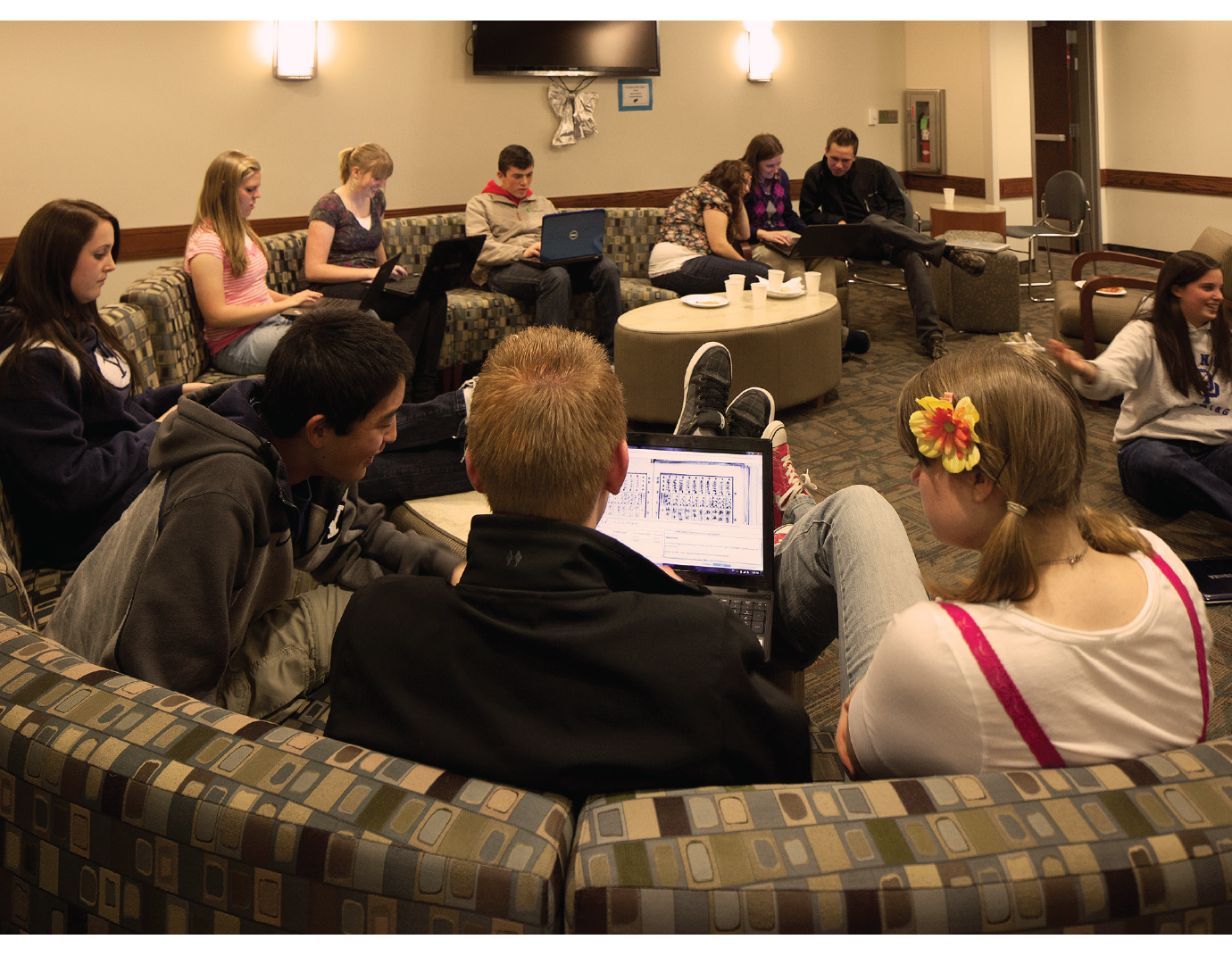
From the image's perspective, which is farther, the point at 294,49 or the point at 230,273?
the point at 294,49

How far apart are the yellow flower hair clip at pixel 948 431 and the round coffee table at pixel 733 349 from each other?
314cm

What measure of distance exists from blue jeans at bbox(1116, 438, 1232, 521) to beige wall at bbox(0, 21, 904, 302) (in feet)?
16.0

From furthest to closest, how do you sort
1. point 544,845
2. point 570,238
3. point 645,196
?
point 645,196 < point 570,238 < point 544,845

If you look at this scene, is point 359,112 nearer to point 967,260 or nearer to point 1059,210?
point 967,260

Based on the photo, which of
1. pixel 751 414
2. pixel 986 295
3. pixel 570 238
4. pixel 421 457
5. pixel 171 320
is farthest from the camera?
pixel 986 295

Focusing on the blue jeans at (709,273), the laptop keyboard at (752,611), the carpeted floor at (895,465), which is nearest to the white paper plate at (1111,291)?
the carpeted floor at (895,465)

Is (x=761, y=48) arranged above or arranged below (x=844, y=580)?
above

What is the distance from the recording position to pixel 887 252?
6230 mm

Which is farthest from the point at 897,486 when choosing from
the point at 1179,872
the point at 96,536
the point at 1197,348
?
the point at 1179,872

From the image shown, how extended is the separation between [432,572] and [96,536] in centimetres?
91

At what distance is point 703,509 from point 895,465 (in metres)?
2.41

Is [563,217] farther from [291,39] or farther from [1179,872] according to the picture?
[1179,872]

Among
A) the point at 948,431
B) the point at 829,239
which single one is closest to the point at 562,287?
the point at 829,239

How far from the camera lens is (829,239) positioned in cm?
593
